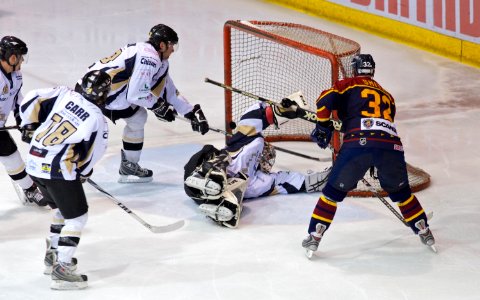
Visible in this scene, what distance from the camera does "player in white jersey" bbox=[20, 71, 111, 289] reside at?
498cm

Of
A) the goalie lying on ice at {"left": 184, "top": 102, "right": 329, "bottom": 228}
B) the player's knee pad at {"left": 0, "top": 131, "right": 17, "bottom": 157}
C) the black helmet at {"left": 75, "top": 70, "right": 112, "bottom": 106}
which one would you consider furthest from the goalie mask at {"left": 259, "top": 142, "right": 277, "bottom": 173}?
the black helmet at {"left": 75, "top": 70, "right": 112, "bottom": 106}

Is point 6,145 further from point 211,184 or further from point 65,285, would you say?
point 65,285

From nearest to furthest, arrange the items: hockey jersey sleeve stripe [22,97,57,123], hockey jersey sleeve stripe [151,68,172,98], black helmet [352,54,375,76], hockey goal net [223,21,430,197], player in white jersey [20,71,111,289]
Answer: player in white jersey [20,71,111,289]
hockey jersey sleeve stripe [22,97,57,123]
black helmet [352,54,375,76]
hockey goal net [223,21,430,197]
hockey jersey sleeve stripe [151,68,172,98]

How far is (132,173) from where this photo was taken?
22.0ft

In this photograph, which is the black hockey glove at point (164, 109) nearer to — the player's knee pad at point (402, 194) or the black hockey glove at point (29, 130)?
the black hockey glove at point (29, 130)

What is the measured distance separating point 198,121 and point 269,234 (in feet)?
3.39

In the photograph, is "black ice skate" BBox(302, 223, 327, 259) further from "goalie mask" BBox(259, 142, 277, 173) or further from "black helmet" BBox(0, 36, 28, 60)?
"black helmet" BBox(0, 36, 28, 60)

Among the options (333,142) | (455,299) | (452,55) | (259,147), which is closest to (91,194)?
(259,147)

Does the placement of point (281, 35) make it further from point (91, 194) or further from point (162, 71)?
point (91, 194)

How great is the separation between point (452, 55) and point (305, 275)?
469cm

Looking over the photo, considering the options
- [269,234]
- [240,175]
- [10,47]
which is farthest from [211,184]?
[10,47]

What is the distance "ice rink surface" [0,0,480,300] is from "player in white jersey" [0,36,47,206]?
0.12m

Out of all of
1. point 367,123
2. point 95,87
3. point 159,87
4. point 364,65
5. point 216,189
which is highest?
point 95,87

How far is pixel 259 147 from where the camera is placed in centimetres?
626
